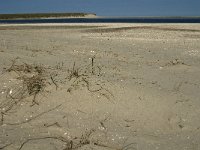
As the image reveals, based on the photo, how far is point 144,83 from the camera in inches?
206

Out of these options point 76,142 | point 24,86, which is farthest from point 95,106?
point 24,86

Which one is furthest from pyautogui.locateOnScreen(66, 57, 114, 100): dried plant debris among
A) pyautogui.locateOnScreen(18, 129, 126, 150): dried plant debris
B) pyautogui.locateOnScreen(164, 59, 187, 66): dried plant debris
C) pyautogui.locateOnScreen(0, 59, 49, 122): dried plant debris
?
pyautogui.locateOnScreen(164, 59, 187, 66): dried plant debris

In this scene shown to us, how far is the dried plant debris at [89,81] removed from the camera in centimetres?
472

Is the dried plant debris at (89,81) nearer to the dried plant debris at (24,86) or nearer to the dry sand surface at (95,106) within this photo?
the dry sand surface at (95,106)

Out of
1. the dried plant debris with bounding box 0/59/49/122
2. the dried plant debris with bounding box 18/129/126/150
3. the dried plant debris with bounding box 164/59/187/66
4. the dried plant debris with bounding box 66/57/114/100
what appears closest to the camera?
the dried plant debris with bounding box 18/129/126/150

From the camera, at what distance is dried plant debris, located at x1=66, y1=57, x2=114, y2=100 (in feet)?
15.5

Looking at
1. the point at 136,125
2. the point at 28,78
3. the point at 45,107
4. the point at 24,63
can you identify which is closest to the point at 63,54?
the point at 24,63

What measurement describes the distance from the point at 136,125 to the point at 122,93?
29.0 inches

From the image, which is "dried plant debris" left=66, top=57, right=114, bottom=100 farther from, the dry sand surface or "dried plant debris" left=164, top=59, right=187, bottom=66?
"dried plant debris" left=164, top=59, right=187, bottom=66

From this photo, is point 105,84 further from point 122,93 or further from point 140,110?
point 140,110

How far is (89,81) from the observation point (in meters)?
5.00

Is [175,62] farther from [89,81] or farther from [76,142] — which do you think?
[76,142]

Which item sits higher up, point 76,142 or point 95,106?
point 95,106

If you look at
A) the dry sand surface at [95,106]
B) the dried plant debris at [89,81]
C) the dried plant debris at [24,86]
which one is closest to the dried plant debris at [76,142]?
the dry sand surface at [95,106]
